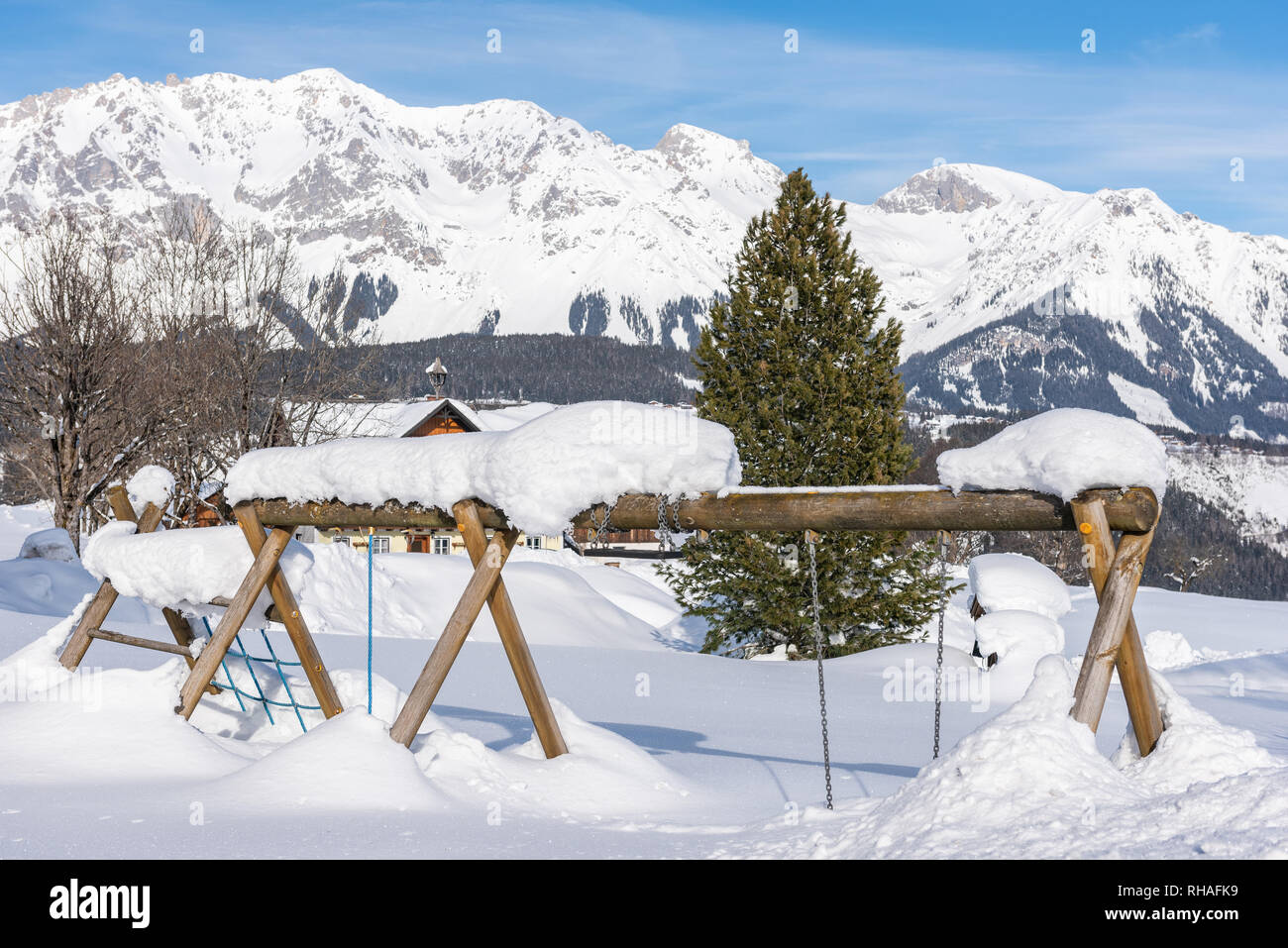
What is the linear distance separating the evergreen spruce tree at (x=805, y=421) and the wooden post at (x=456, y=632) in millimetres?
10375

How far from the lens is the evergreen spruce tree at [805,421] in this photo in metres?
16.9

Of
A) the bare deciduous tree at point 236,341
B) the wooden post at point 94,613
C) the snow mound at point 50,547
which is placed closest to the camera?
the wooden post at point 94,613

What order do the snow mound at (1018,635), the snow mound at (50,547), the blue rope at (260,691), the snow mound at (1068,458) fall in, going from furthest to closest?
the snow mound at (50,547), the snow mound at (1018,635), the blue rope at (260,691), the snow mound at (1068,458)

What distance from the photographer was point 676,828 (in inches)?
226

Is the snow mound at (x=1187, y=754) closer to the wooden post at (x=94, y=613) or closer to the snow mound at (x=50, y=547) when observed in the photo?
the wooden post at (x=94, y=613)

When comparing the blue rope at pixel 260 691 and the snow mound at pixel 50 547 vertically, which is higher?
the snow mound at pixel 50 547

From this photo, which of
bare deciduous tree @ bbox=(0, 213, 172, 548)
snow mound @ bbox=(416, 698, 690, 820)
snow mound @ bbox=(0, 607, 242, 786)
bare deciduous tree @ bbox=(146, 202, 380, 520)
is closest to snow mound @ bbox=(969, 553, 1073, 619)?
snow mound @ bbox=(416, 698, 690, 820)

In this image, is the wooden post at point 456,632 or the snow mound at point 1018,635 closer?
the wooden post at point 456,632

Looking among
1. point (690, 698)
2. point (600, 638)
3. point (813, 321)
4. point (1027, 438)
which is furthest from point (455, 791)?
point (600, 638)

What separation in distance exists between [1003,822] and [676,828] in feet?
5.81

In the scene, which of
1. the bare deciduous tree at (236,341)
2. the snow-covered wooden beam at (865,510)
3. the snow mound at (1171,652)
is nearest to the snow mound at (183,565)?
the snow-covered wooden beam at (865,510)

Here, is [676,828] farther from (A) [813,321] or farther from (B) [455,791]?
(A) [813,321]

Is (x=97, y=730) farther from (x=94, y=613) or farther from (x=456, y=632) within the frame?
(x=456, y=632)

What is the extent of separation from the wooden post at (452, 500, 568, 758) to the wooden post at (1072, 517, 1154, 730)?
120 inches
